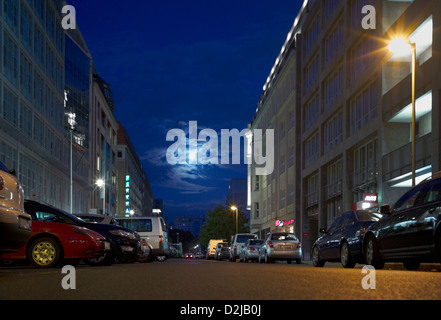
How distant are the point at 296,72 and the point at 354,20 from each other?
1829cm

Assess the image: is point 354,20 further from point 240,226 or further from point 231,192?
point 231,192

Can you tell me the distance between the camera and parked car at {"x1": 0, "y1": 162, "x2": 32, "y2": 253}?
33.8 feet

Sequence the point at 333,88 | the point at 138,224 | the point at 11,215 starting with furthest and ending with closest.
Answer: the point at 333,88
the point at 138,224
the point at 11,215

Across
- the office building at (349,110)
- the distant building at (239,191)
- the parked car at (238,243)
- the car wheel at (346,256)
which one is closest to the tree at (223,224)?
the office building at (349,110)

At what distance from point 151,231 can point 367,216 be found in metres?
11.9

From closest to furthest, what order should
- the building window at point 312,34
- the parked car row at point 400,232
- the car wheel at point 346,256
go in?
the parked car row at point 400,232 < the car wheel at point 346,256 < the building window at point 312,34

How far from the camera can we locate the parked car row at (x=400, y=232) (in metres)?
12.4

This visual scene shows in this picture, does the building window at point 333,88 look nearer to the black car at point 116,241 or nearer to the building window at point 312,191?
the building window at point 312,191

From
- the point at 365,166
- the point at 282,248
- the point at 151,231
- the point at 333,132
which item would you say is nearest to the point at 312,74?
the point at 333,132

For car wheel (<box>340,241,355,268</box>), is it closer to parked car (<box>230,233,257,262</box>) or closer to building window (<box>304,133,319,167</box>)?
parked car (<box>230,233,257,262</box>)

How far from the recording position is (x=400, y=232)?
13422 mm

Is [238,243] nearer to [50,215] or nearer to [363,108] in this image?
[363,108]

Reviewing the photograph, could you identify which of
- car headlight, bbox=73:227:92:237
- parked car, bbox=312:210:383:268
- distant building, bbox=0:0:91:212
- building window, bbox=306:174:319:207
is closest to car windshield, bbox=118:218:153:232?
parked car, bbox=312:210:383:268

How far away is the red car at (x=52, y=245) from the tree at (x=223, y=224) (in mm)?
90810
